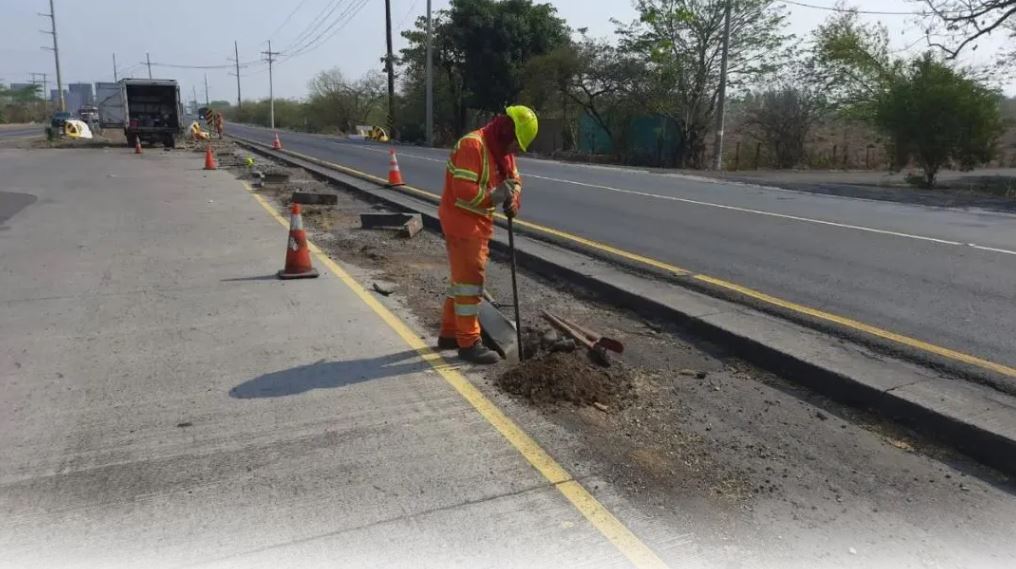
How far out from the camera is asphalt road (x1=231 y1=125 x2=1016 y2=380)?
597 centimetres

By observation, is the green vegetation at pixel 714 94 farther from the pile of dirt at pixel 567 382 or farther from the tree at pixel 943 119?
the pile of dirt at pixel 567 382

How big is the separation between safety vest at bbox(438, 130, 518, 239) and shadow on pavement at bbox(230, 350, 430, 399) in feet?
3.02

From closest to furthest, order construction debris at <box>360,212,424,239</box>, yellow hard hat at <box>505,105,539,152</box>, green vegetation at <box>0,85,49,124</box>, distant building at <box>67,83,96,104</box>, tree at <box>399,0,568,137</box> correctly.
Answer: yellow hard hat at <box>505,105,539,152</box>, construction debris at <box>360,212,424,239</box>, tree at <box>399,0,568,137</box>, distant building at <box>67,83,96,104</box>, green vegetation at <box>0,85,49,124</box>

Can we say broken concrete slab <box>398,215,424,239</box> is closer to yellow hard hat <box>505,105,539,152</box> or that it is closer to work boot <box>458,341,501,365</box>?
work boot <box>458,341,501,365</box>

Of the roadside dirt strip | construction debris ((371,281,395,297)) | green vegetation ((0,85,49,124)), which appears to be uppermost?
green vegetation ((0,85,49,124))

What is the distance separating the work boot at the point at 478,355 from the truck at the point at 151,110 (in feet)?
99.6

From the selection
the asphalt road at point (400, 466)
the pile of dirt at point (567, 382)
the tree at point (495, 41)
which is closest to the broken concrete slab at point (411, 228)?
the asphalt road at point (400, 466)

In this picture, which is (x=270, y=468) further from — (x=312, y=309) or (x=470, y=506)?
(x=312, y=309)

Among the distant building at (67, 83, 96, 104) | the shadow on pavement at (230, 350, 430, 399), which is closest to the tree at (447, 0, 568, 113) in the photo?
the shadow on pavement at (230, 350, 430, 399)

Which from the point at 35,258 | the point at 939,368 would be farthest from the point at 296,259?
the point at 939,368

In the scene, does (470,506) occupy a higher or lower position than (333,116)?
lower

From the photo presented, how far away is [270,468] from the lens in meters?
3.44

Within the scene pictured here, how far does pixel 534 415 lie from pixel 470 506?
3.32 feet

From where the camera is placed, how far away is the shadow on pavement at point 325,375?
4.39 m
